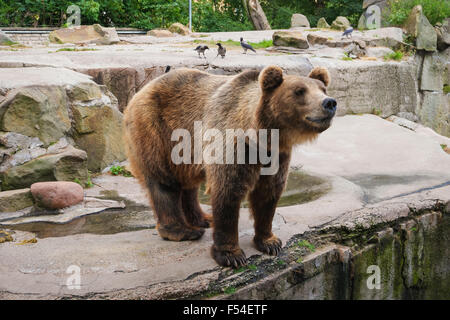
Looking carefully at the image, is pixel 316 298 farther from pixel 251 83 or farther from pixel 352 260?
pixel 251 83

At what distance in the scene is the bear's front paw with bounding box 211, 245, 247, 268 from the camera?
3229 millimetres

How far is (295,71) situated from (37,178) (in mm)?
4848

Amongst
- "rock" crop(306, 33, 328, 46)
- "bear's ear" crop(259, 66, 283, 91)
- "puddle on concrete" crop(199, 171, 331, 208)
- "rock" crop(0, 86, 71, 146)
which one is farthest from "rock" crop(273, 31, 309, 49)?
"bear's ear" crop(259, 66, 283, 91)

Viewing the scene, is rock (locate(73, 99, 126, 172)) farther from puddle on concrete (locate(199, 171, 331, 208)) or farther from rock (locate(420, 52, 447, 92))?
rock (locate(420, 52, 447, 92))

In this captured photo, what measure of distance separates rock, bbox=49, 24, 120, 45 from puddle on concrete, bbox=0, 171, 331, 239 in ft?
20.5

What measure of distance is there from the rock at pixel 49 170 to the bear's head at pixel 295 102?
2.97 m

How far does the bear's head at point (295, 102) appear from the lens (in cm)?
293

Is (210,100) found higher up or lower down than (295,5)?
lower down

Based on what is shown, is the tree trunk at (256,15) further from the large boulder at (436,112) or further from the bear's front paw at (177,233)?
the bear's front paw at (177,233)

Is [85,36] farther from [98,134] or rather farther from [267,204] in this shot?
[267,204]

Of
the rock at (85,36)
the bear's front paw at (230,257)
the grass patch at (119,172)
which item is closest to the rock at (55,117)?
the grass patch at (119,172)

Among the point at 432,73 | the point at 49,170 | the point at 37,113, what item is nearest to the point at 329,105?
the point at 49,170
